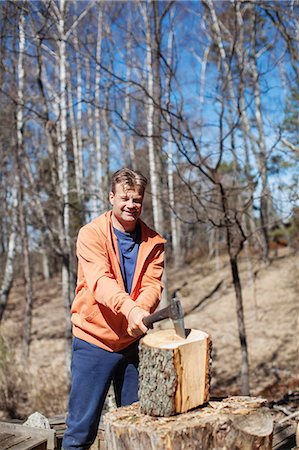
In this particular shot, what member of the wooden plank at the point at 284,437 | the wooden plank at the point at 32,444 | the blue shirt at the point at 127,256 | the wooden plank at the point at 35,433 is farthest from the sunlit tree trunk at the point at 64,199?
the wooden plank at the point at 284,437

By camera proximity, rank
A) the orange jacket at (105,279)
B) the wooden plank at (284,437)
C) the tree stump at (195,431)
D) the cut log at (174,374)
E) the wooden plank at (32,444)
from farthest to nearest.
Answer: the wooden plank at (284,437)
the wooden plank at (32,444)
the orange jacket at (105,279)
the cut log at (174,374)
the tree stump at (195,431)

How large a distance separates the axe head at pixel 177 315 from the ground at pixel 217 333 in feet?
14.6

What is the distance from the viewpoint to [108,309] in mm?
2396

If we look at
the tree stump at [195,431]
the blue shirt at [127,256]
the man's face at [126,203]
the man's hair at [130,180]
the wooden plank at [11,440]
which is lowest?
the wooden plank at [11,440]

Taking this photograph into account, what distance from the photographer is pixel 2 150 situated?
11266 millimetres

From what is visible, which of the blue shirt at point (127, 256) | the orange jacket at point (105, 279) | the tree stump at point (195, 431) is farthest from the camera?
the blue shirt at point (127, 256)

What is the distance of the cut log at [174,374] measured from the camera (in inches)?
78.0

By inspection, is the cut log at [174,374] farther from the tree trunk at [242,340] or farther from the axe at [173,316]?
the tree trunk at [242,340]

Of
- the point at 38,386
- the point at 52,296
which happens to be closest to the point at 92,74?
the point at 38,386

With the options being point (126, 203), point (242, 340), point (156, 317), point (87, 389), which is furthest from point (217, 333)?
point (156, 317)

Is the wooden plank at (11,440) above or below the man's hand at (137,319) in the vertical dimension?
below

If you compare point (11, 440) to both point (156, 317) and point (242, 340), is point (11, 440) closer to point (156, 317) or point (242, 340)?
point (156, 317)

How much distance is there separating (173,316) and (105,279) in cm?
47

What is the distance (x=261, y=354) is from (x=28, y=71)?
674 cm
